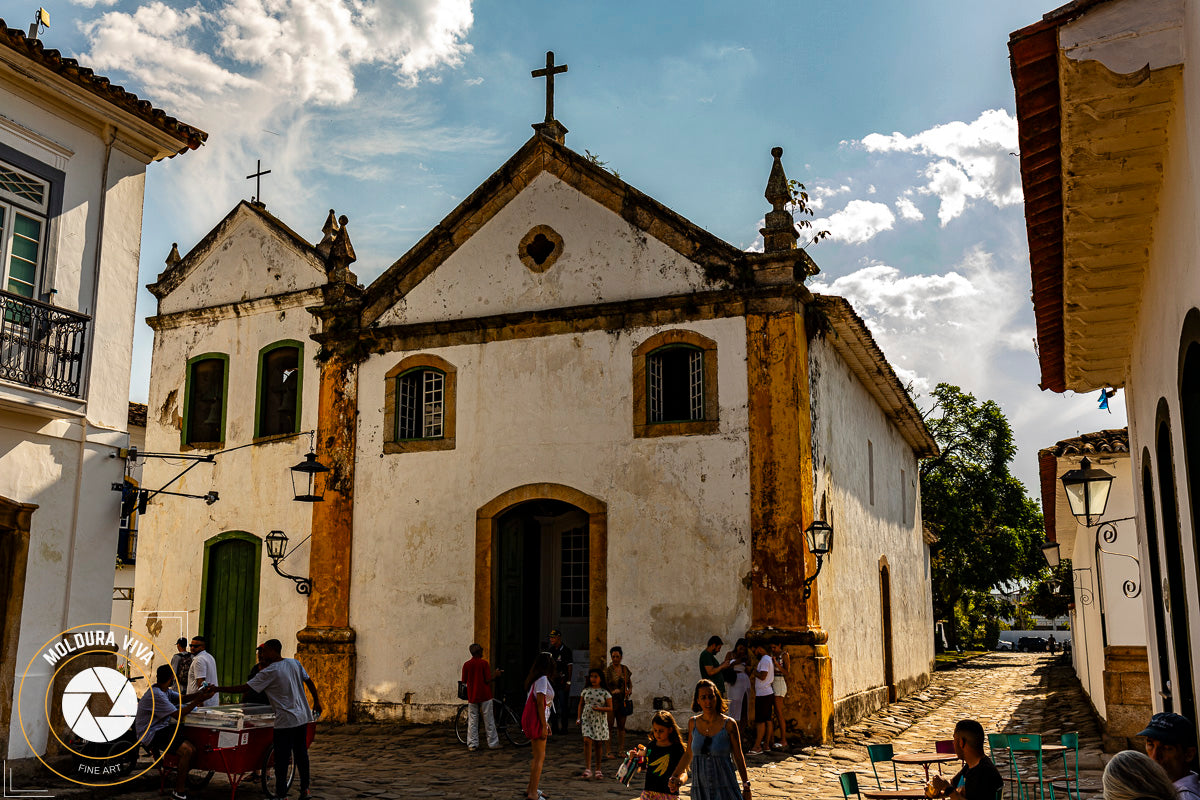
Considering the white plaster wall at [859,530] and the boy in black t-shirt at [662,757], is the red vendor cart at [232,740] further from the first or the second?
the white plaster wall at [859,530]

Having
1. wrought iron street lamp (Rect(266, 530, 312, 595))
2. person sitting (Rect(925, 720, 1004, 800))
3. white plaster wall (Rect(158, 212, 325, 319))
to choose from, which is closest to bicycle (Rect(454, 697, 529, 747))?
wrought iron street lamp (Rect(266, 530, 312, 595))

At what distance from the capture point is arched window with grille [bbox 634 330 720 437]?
47.7 ft

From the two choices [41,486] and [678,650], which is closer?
[41,486]

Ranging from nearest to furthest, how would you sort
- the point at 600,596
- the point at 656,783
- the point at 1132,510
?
1. the point at 656,783
2. the point at 1132,510
3. the point at 600,596

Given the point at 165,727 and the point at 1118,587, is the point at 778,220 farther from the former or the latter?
the point at 165,727

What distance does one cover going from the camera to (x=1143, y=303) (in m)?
7.09

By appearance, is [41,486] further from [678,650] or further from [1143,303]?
[1143,303]

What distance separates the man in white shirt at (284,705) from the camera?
9.21 m

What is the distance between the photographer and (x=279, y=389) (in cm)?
1800

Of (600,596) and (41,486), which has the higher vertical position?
(41,486)

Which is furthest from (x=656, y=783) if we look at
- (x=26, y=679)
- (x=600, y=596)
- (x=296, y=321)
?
(x=296, y=321)

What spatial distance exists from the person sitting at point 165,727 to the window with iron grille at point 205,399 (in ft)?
29.6

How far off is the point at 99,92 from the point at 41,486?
13.7 feet

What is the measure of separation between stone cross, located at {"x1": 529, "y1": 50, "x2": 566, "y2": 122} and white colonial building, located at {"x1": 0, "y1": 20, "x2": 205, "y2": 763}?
691cm
